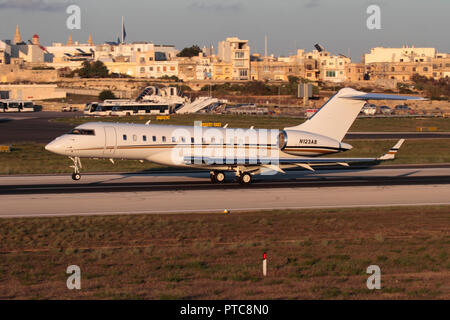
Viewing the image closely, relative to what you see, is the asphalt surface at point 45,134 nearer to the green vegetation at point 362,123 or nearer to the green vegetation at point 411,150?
the green vegetation at point 362,123

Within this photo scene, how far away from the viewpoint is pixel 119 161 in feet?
144

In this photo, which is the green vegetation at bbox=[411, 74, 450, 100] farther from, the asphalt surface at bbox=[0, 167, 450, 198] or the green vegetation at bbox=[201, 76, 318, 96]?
the asphalt surface at bbox=[0, 167, 450, 198]

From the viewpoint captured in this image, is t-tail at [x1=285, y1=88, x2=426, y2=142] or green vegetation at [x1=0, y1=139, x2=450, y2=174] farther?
green vegetation at [x1=0, y1=139, x2=450, y2=174]

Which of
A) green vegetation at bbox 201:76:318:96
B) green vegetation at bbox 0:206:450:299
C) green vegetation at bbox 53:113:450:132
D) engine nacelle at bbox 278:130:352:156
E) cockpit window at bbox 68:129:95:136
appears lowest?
green vegetation at bbox 0:206:450:299

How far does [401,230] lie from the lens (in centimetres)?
2189

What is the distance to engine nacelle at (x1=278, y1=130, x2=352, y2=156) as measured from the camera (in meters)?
32.1

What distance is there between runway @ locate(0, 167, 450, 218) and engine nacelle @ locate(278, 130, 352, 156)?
1842 mm

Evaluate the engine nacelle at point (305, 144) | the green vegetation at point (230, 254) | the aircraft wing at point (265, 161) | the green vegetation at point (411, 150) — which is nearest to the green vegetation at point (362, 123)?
the green vegetation at point (411, 150)

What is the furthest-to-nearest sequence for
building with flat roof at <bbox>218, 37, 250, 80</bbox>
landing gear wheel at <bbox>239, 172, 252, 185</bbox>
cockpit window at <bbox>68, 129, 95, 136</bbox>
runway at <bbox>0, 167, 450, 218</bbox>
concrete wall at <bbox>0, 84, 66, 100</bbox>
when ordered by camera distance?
building with flat roof at <bbox>218, 37, 250, 80</bbox> → concrete wall at <bbox>0, 84, 66, 100</bbox> → landing gear wheel at <bbox>239, 172, 252, 185</bbox> → cockpit window at <bbox>68, 129, 95, 136</bbox> → runway at <bbox>0, 167, 450, 218</bbox>

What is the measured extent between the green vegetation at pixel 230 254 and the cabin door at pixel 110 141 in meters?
7.84

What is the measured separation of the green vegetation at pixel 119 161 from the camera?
39625mm

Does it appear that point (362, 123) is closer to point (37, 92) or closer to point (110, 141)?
point (110, 141)

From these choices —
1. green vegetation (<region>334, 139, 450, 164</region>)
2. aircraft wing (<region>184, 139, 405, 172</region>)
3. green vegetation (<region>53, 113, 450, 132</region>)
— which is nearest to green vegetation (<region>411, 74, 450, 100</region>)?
green vegetation (<region>53, 113, 450, 132</region>)
